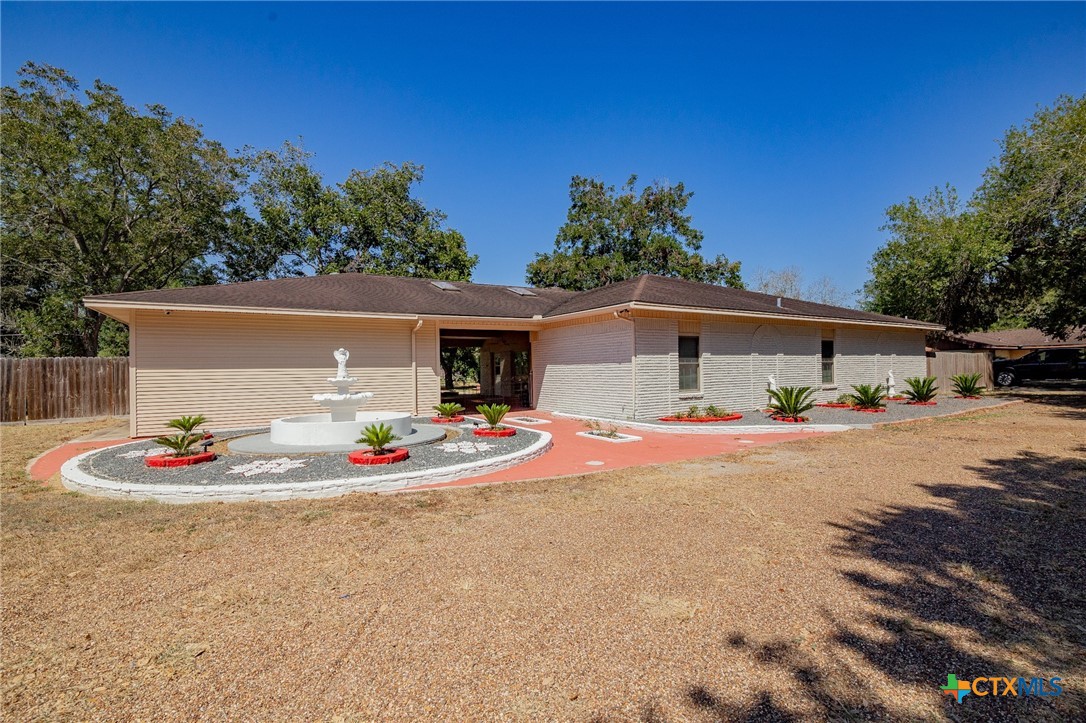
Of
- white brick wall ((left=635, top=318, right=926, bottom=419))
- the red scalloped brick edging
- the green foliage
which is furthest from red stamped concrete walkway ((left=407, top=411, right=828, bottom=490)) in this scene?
the green foliage

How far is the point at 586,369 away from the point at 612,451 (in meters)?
4.98

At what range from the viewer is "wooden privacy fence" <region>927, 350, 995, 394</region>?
22.2 m

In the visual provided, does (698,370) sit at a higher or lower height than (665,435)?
higher

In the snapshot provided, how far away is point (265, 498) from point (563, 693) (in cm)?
488

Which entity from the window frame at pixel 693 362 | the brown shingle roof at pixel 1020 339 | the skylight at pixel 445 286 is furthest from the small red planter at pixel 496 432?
the brown shingle roof at pixel 1020 339

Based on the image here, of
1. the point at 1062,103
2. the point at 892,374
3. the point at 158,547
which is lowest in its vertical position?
the point at 158,547

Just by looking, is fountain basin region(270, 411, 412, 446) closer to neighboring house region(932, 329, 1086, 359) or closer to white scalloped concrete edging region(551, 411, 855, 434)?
white scalloped concrete edging region(551, 411, 855, 434)

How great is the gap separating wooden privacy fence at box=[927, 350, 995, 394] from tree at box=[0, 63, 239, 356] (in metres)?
33.9

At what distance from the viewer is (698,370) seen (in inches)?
523

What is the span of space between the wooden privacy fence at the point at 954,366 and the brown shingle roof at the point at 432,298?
19.2 feet

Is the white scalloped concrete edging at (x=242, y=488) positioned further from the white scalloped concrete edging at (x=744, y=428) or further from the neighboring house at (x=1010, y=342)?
the neighboring house at (x=1010, y=342)

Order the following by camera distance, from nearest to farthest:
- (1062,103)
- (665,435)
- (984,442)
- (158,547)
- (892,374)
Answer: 1. (158,547)
2. (984,442)
3. (665,435)
4. (892,374)
5. (1062,103)

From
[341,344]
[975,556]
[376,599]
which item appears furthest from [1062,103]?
[376,599]

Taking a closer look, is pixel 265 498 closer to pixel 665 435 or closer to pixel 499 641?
pixel 499 641
